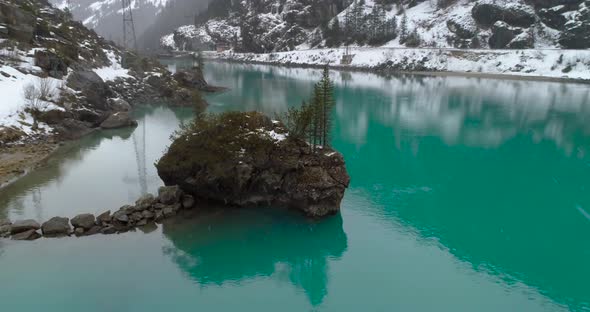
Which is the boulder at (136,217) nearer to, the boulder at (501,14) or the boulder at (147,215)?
the boulder at (147,215)

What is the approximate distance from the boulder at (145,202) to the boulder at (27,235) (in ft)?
17.0

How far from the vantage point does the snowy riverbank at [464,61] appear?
9812 centimetres

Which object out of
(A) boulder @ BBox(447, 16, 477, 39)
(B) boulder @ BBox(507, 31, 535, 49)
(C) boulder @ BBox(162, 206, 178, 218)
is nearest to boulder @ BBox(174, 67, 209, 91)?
(C) boulder @ BBox(162, 206, 178, 218)

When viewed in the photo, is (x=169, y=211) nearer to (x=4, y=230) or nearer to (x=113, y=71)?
(x=4, y=230)

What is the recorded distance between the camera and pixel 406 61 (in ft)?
410

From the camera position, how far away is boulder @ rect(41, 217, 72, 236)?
21.5 meters

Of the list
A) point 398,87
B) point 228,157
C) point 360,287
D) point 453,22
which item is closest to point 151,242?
point 228,157

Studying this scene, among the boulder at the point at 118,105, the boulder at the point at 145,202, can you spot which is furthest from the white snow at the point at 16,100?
the boulder at the point at 145,202

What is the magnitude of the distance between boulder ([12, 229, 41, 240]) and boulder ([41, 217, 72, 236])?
1.20 ft

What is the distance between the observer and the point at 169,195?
24.3 meters

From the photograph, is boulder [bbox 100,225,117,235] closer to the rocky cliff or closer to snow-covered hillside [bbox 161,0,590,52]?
the rocky cliff

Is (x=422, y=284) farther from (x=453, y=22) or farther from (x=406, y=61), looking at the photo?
(x=453, y=22)

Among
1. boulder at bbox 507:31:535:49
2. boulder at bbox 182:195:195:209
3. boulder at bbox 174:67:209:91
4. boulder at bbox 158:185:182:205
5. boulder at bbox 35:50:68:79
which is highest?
boulder at bbox 507:31:535:49

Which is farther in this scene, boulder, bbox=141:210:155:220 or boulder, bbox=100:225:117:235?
boulder, bbox=141:210:155:220
